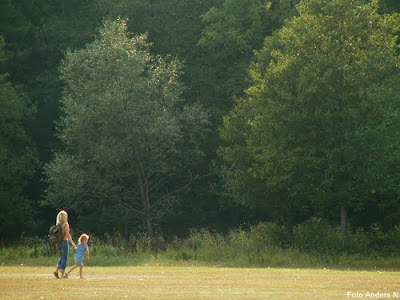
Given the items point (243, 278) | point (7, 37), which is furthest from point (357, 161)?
point (7, 37)

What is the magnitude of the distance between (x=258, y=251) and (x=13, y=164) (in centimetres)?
2205

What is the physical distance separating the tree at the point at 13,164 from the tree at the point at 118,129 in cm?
183

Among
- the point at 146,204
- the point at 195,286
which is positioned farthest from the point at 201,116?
the point at 195,286

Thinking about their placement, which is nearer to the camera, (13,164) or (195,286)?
(195,286)

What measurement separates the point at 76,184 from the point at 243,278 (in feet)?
93.3

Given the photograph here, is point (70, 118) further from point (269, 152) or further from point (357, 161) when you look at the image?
point (357, 161)

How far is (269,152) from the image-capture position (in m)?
46.2

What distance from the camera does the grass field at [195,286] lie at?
70.8ft

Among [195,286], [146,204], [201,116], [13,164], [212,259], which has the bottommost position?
[195,286]

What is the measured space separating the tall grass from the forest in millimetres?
736

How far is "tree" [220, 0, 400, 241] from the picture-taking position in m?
43.3

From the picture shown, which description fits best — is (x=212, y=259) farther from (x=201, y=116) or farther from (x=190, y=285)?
(x=201, y=116)

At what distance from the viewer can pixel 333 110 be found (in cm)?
4462

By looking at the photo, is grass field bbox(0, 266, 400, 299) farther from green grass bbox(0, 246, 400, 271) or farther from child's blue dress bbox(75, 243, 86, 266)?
green grass bbox(0, 246, 400, 271)
